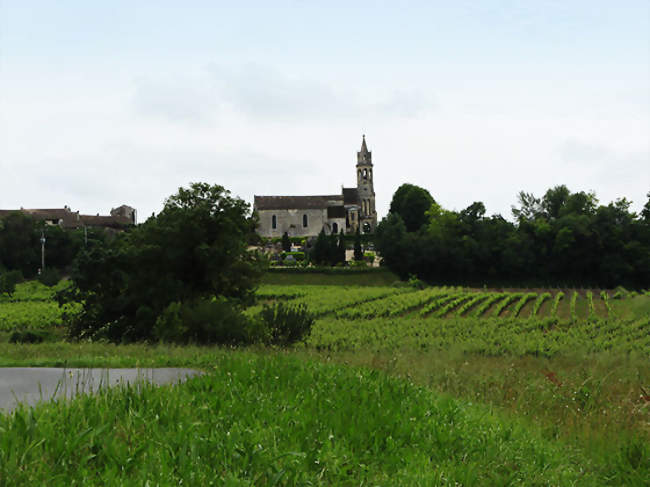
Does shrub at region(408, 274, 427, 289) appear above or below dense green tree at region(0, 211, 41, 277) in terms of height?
below

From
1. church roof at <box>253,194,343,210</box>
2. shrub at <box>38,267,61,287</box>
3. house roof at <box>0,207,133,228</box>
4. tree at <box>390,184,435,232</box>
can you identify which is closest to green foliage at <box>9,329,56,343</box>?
shrub at <box>38,267,61,287</box>

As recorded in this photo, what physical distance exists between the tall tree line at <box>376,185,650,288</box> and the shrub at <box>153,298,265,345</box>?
62189 mm

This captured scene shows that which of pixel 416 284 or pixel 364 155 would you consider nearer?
pixel 416 284

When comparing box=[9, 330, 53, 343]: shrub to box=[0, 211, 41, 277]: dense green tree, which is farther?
box=[0, 211, 41, 277]: dense green tree

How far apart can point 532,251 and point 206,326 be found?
226 feet

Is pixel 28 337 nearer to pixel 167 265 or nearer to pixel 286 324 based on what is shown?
pixel 167 265

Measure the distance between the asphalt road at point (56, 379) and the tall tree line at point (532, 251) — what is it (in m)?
71.5

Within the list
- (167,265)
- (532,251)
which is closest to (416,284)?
(532,251)

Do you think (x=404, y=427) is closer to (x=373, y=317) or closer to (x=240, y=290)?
(x=240, y=290)

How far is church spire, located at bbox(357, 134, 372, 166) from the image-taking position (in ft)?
454

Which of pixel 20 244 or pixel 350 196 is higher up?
pixel 350 196

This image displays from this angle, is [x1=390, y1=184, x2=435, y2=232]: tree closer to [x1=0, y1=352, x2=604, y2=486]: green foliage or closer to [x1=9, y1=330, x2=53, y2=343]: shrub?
[x1=9, y1=330, x2=53, y2=343]: shrub

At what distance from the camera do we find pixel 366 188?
137 m

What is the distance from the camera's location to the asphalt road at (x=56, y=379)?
298 inches
